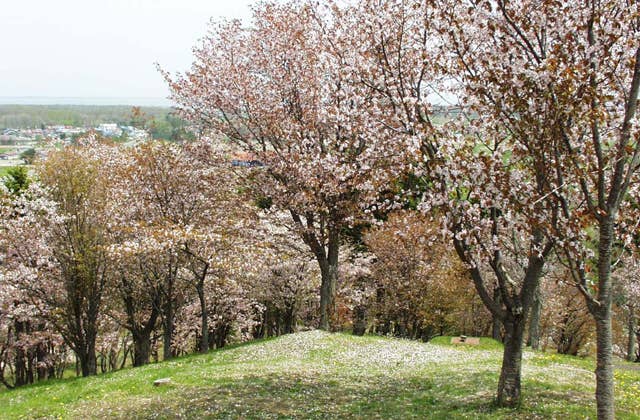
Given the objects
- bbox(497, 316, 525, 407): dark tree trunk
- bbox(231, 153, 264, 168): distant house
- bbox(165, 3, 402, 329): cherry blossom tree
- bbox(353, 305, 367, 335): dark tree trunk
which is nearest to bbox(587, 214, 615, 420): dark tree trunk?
bbox(497, 316, 525, 407): dark tree trunk

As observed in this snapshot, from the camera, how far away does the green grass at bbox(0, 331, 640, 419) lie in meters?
11.3

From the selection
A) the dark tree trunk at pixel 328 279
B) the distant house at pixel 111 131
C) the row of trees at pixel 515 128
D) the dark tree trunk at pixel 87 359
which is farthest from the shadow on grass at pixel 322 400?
the distant house at pixel 111 131

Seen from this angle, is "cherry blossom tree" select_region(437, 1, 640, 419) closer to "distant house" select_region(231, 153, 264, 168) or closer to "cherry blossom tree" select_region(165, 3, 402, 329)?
"cherry blossom tree" select_region(165, 3, 402, 329)

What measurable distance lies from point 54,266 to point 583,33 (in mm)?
23983

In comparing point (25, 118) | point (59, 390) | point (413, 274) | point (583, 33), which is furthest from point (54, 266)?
point (25, 118)

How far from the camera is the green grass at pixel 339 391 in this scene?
1130 cm

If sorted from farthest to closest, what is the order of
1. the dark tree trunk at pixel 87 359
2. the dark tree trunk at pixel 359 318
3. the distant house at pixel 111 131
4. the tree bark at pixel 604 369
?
the distant house at pixel 111 131 < the dark tree trunk at pixel 359 318 < the dark tree trunk at pixel 87 359 < the tree bark at pixel 604 369

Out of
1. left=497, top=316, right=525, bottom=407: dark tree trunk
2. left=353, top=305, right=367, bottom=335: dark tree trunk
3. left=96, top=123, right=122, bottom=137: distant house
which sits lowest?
left=353, top=305, right=367, bottom=335: dark tree trunk

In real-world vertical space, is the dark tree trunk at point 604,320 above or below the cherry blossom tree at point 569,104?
below

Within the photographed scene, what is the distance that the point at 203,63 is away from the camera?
2583cm

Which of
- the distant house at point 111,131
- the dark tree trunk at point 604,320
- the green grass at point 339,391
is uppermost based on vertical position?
the distant house at point 111,131

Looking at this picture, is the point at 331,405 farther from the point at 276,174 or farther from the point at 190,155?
the point at 190,155

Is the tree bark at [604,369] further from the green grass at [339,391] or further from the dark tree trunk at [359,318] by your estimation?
the dark tree trunk at [359,318]

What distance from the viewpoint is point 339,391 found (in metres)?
13.4
